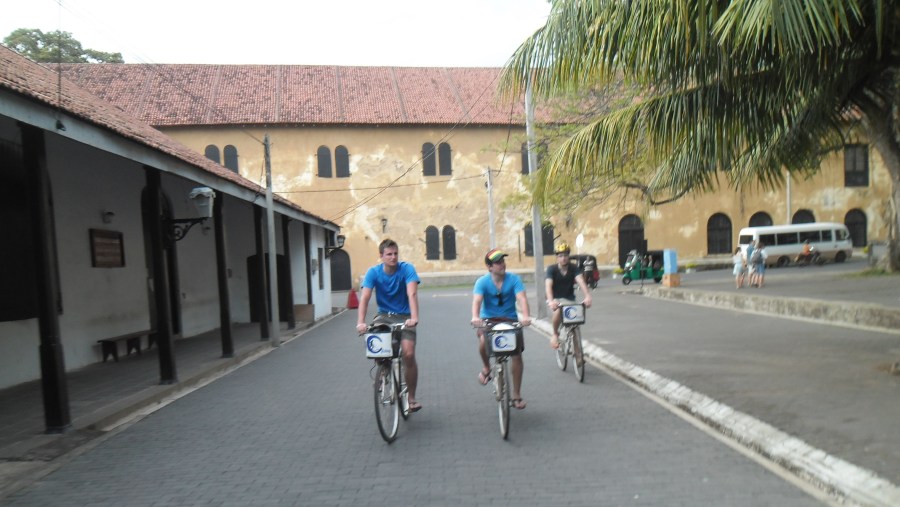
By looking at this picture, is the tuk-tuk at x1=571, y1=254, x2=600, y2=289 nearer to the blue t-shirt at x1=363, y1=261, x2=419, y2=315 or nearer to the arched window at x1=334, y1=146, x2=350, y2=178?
the arched window at x1=334, y1=146, x2=350, y2=178

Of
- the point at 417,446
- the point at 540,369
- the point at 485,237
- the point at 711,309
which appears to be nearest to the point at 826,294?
the point at 711,309

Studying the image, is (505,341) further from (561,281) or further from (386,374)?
(561,281)

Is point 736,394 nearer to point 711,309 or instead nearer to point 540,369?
point 540,369

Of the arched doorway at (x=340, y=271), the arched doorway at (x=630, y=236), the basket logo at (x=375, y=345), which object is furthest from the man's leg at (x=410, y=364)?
the arched doorway at (x=630, y=236)

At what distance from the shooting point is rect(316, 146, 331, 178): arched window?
136ft

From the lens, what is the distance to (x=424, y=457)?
5.87m

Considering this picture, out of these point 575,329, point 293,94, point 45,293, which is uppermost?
point 293,94

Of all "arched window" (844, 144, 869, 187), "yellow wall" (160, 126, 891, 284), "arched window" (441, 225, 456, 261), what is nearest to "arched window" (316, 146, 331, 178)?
"yellow wall" (160, 126, 891, 284)

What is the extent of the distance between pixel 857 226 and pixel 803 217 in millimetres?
3649

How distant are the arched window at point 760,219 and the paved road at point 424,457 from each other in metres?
40.2

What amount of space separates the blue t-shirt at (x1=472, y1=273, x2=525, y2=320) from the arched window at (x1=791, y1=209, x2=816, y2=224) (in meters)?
44.2

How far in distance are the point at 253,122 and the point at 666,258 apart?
2457 cm

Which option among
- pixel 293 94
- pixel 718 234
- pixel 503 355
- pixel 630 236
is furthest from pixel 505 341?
pixel 718 234

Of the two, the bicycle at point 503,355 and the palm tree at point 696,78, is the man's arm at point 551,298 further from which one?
the bicycle at point 503,355
